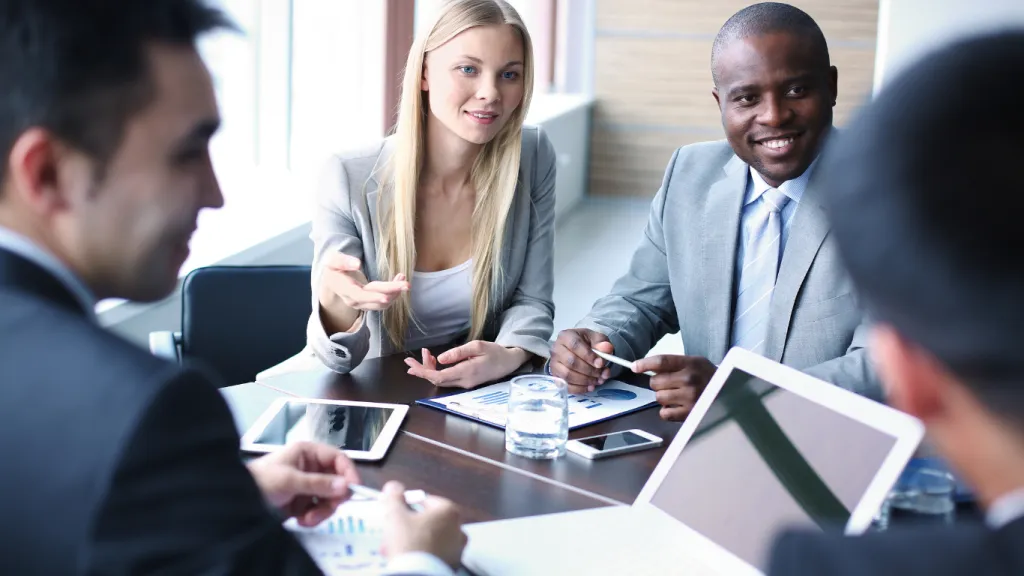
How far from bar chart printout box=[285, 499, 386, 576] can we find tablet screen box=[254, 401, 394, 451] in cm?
25

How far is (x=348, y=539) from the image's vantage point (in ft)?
4.23

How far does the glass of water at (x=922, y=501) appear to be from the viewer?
1.37 meters

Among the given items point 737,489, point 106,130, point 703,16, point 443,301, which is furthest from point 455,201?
point 703,16

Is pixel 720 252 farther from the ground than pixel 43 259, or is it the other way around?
pixel 43 259

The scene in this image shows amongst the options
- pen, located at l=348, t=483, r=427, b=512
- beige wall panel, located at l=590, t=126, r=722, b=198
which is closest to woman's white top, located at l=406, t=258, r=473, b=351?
pen, located at l=348, t=483, r=427, b=512

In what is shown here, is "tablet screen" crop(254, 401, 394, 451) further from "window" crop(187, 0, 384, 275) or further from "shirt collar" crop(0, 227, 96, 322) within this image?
"window" crop(187, 0, 384, 275)

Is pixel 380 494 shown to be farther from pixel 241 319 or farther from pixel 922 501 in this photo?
pixel 241 319

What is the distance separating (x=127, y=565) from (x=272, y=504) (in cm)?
49

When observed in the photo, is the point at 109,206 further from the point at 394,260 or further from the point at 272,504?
the point at 394,260

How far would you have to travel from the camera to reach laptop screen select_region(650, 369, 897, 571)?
4.09 feet

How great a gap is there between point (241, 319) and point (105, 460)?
65.7 inches

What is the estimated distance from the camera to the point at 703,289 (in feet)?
7.48

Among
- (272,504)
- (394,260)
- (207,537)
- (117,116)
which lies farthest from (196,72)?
(394,260)

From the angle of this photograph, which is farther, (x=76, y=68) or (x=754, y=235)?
(x=754, y=235)
